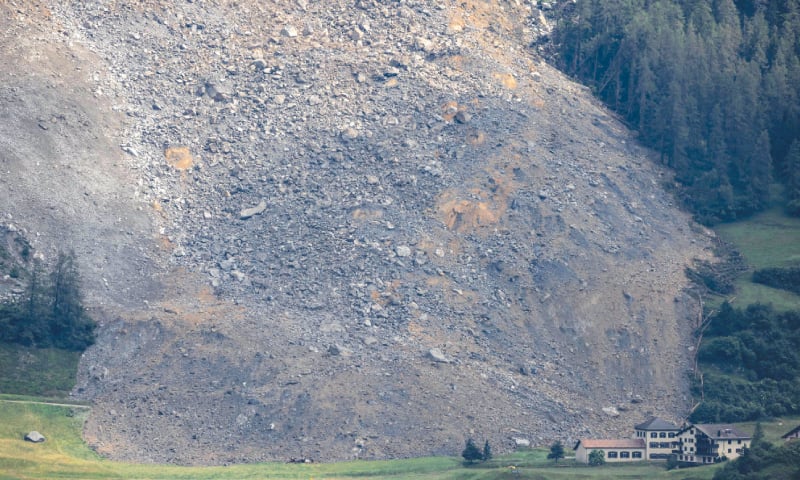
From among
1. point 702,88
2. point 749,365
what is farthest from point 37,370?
point 702,88

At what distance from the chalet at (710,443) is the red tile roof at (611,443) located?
8.64 ft

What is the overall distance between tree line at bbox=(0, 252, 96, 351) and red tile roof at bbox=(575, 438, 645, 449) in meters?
34.2

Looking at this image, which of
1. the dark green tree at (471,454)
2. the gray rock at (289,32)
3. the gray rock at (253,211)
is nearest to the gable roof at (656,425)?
the dark green tree at (471,454)

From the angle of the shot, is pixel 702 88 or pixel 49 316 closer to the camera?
pixel 49 316

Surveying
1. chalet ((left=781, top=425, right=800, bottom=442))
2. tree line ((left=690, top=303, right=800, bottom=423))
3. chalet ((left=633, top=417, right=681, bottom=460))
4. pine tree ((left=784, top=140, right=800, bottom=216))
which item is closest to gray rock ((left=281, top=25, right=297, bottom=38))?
tree line ((left=690, top=303, right=800, bottom=423))

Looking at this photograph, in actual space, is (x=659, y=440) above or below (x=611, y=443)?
above

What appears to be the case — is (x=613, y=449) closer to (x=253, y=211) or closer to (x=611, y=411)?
(x=611, y=411)

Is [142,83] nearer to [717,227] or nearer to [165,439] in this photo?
[165,439]

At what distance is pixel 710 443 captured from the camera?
282ft

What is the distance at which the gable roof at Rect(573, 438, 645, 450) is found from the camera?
288ft

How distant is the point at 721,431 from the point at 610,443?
22.8 ft

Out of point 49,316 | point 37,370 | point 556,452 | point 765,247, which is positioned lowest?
point 556,452

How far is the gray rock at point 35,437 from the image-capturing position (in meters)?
87.5

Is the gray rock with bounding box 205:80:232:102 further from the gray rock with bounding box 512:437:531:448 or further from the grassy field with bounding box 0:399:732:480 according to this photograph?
the gray rock with bounding box 512:437:531:448
